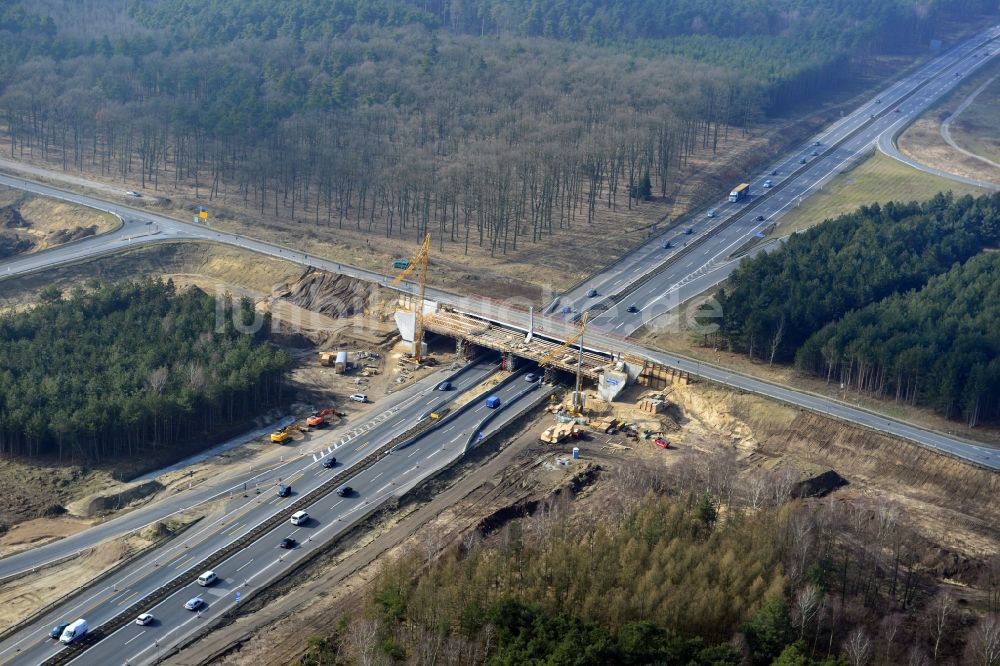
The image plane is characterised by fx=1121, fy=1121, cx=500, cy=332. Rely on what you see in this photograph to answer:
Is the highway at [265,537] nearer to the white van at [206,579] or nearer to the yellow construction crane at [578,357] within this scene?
the white van at [206,579]

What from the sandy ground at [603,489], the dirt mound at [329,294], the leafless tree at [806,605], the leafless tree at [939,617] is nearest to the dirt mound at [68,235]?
the dirt mound at [329,294]

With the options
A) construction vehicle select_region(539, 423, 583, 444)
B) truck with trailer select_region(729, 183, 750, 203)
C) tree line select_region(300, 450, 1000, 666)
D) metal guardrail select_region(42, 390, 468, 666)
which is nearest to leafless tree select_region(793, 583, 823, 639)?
tree line select_region(300, 450, 1000, 666)

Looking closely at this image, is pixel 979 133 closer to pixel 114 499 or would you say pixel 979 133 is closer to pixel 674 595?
pixel 674 595

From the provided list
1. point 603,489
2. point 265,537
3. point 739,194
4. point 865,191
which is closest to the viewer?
point 265,537

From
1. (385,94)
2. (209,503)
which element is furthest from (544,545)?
(385,94)

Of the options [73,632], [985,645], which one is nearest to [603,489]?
[985,645]

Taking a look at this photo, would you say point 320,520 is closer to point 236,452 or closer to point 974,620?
point 236,452

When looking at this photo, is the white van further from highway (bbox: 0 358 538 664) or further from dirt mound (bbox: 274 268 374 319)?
dirt mound (bbox: 274 268 374 319)
